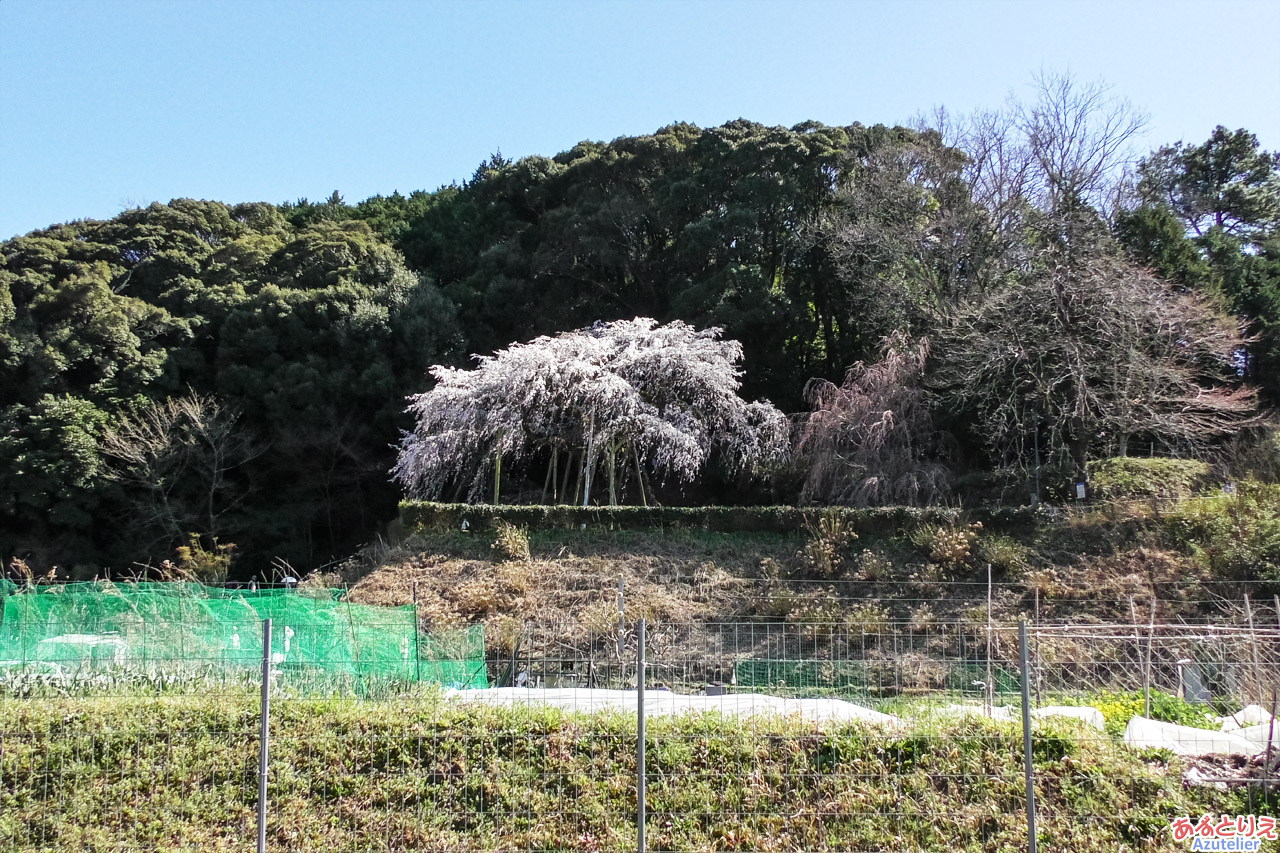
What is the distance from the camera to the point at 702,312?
26.9m

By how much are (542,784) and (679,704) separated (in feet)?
4.41

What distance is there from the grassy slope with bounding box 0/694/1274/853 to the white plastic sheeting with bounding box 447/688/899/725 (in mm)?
290

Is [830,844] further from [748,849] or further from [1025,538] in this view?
[1025,538]

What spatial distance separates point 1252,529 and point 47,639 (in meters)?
16.0

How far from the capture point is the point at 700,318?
26.9 m

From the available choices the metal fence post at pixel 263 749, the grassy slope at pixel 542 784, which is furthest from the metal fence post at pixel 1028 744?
the metal fence post at pixel 263 749

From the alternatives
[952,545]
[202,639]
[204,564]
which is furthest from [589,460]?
[202,639]

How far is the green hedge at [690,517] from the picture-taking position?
17.2 meters

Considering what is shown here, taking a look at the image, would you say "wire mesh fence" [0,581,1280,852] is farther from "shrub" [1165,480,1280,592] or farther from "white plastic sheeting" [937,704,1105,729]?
"shrub" [1165,480,1280,592]

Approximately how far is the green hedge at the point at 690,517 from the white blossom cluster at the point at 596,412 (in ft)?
8.43

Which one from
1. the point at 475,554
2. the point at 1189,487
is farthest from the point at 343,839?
the point at 1189,487

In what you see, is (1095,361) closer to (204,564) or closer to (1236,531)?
(1236,531)

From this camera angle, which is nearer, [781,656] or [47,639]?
[47,639]

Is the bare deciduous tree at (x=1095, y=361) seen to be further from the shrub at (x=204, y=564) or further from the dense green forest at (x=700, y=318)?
the shrub at (x=204, y=564)
